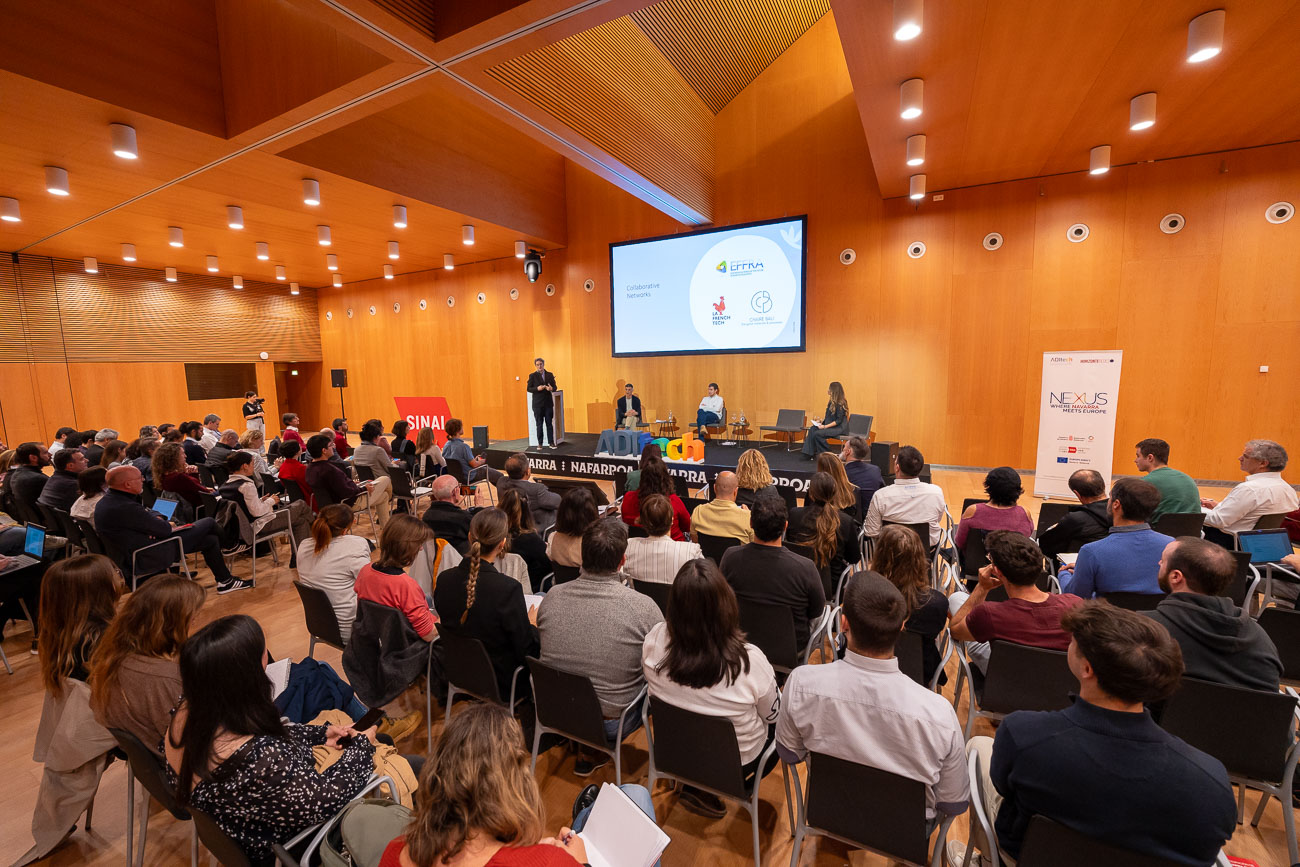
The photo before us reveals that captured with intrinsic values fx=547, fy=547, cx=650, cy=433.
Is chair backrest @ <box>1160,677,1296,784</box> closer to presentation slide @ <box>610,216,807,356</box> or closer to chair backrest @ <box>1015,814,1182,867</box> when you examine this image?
chair backrest @ <box>1015,814,1182,867</box>

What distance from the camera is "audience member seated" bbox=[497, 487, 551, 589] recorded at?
3.38 meters

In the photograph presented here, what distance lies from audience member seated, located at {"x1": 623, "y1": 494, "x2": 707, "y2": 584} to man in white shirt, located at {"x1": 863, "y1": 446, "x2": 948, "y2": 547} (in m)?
1.52

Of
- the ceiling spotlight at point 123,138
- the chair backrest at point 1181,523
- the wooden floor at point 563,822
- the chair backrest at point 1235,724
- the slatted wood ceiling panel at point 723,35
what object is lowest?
the wooden floor at point 563,822

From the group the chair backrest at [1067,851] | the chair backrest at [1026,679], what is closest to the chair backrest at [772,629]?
the chair backrest at [1026,679]

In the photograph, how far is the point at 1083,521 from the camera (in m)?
3.38

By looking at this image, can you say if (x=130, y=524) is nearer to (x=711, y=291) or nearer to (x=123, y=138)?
(x=123, y=138)

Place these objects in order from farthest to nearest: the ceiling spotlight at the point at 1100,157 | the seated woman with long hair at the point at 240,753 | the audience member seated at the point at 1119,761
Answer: the ceiling spotlight at the point at 1100,157 → the seated woman with long hair at the point at 240,753 → the audience member seated at the point at 1119,761

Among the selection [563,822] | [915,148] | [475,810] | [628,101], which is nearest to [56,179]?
[628,101]

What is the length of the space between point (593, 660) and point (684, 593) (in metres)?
0.62

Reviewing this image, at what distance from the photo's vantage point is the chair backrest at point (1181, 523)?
11.7 feet

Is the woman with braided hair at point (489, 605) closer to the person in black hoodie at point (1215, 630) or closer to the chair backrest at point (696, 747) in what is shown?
the chair backrest at point (696, 747)

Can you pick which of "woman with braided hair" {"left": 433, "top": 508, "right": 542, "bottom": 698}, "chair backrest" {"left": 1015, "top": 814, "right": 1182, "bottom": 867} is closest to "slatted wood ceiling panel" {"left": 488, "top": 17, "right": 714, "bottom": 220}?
"woman with braided hair" {"left": 433, "top": 508, "right": 542, "bottom": 698}

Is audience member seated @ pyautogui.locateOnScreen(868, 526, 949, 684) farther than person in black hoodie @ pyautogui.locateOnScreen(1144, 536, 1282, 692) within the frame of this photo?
Yes

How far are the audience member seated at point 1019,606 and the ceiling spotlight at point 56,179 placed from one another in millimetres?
9472
